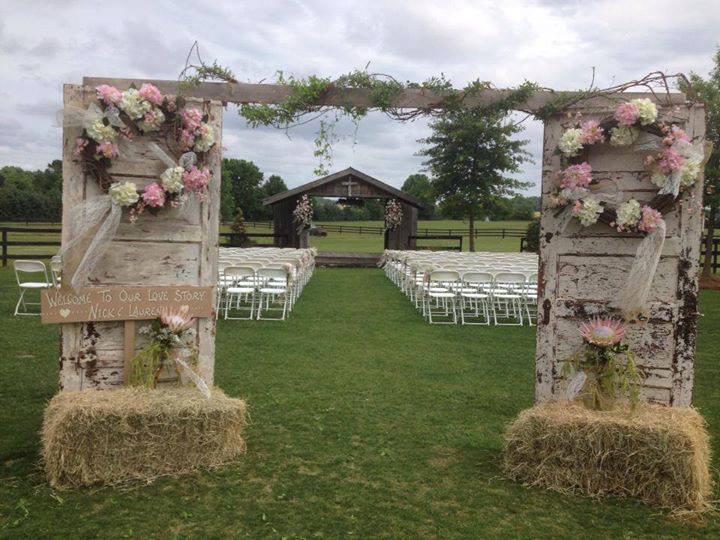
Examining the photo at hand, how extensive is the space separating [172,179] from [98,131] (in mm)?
548

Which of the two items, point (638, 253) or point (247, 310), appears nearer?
point (638, 253)

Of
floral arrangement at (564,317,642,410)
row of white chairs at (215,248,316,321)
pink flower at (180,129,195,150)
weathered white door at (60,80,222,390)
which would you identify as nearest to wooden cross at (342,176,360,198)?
row of white chairs at (215,248,316,321)

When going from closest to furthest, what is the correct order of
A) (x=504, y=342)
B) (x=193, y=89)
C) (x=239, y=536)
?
(x=239, y=536), (x=193, y=89), (x=504, y=342)

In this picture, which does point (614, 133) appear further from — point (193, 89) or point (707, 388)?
point (707, 388)

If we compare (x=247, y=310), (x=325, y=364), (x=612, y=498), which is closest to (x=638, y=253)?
(x=612, y=498)

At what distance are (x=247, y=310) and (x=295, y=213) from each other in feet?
44.2

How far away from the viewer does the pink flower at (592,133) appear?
4.36m

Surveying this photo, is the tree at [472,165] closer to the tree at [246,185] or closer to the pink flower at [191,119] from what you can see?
the pink flower at [191,119]

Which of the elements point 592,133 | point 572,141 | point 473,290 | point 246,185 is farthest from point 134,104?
point 246,185

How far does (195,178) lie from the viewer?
4.42m

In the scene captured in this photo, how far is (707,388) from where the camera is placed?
6891mm

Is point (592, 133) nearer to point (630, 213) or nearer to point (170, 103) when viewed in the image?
point (630, 213)

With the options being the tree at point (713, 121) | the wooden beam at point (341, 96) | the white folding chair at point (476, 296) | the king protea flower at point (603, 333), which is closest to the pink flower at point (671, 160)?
the wooden beam at point (341, 96)

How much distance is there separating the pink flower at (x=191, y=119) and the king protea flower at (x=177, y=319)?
4.06 feet
